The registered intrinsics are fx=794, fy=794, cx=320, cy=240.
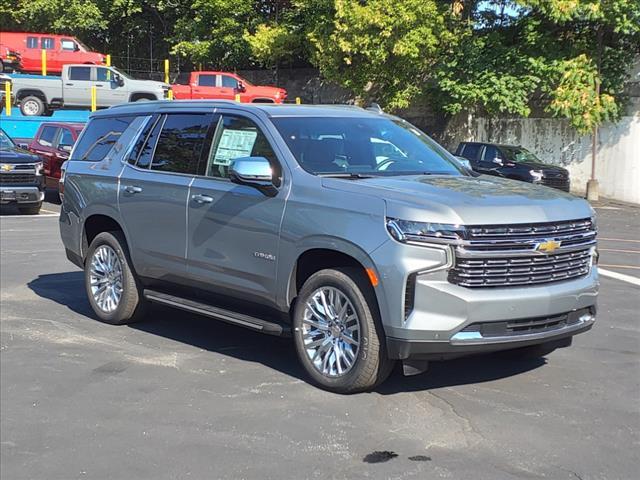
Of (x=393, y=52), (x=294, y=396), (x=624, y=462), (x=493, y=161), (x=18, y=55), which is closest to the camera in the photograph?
(x=624, y=462)

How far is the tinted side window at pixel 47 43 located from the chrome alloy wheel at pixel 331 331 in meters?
29.4

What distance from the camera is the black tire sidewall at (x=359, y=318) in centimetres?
511

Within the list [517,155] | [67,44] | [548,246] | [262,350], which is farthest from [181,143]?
[67,44]

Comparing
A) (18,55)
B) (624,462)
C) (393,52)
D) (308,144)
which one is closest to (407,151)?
(308,144)

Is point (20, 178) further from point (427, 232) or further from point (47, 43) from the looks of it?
point (47, 43)

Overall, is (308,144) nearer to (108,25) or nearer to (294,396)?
(294,396)

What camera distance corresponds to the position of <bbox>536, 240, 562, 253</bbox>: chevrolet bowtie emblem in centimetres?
507

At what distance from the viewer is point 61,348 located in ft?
21.2

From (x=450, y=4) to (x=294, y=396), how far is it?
1007 inches

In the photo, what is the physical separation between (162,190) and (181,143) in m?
0.44

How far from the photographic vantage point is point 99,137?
310 inches

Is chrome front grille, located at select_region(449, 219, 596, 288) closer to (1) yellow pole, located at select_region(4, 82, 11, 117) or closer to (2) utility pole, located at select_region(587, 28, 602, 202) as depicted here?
(2) utility pole, located at select_region(587, 28, 602, 202)

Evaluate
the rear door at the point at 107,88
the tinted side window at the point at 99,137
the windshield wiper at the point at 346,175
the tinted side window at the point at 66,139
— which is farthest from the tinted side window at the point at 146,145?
the rear door at the point at 107,88

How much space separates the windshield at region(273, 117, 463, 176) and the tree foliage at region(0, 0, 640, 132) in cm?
1846
